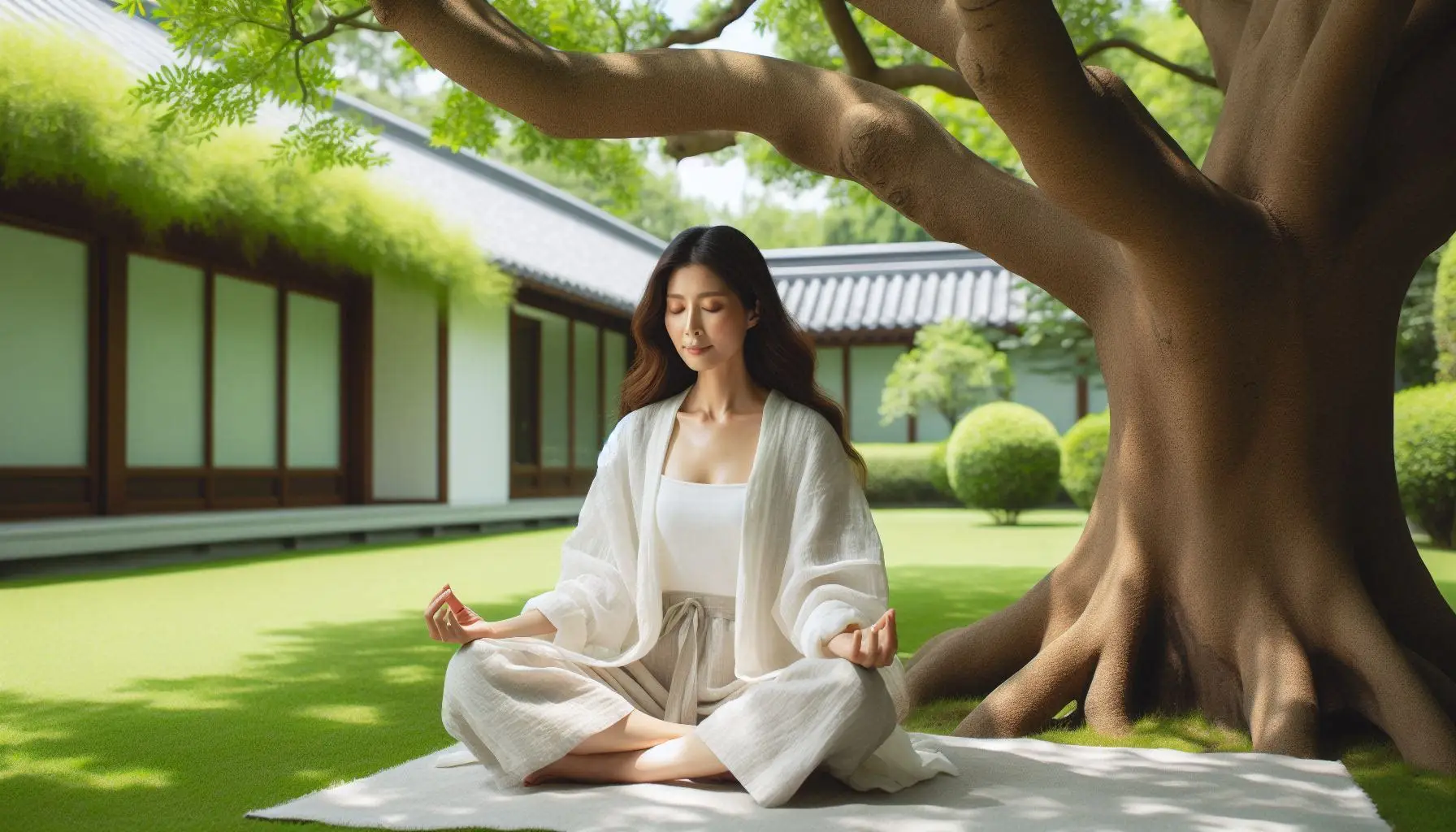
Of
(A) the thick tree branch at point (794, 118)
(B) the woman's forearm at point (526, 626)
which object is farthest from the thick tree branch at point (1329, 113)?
(B) the woman's forearm at point (526, 626)

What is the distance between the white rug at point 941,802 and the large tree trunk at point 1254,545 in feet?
1.61

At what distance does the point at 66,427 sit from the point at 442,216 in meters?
4.29

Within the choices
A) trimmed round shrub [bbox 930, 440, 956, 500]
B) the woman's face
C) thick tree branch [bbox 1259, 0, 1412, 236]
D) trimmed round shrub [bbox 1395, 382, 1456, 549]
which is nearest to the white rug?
the woman's face

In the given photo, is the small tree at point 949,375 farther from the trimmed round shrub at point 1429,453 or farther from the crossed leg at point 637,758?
the crossed leg at point 637,758

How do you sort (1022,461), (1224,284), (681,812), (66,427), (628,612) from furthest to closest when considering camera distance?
(1022,461) → (66,427) → (1224,284) → (628,612) → (681,812)

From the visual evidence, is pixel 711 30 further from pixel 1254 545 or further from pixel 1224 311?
pixel 1254 545

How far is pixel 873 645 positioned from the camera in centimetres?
270

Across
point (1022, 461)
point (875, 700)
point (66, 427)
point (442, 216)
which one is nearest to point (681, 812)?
point (875, 700)

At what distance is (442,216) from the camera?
12.6 m

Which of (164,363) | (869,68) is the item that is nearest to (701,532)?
(869,68)

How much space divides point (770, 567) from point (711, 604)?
218 mm

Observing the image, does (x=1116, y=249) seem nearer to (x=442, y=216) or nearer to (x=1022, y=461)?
(x=442, y=216)

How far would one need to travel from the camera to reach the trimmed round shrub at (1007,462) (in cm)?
1465

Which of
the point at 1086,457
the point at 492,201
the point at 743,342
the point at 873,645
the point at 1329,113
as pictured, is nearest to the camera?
the point at 873,645
